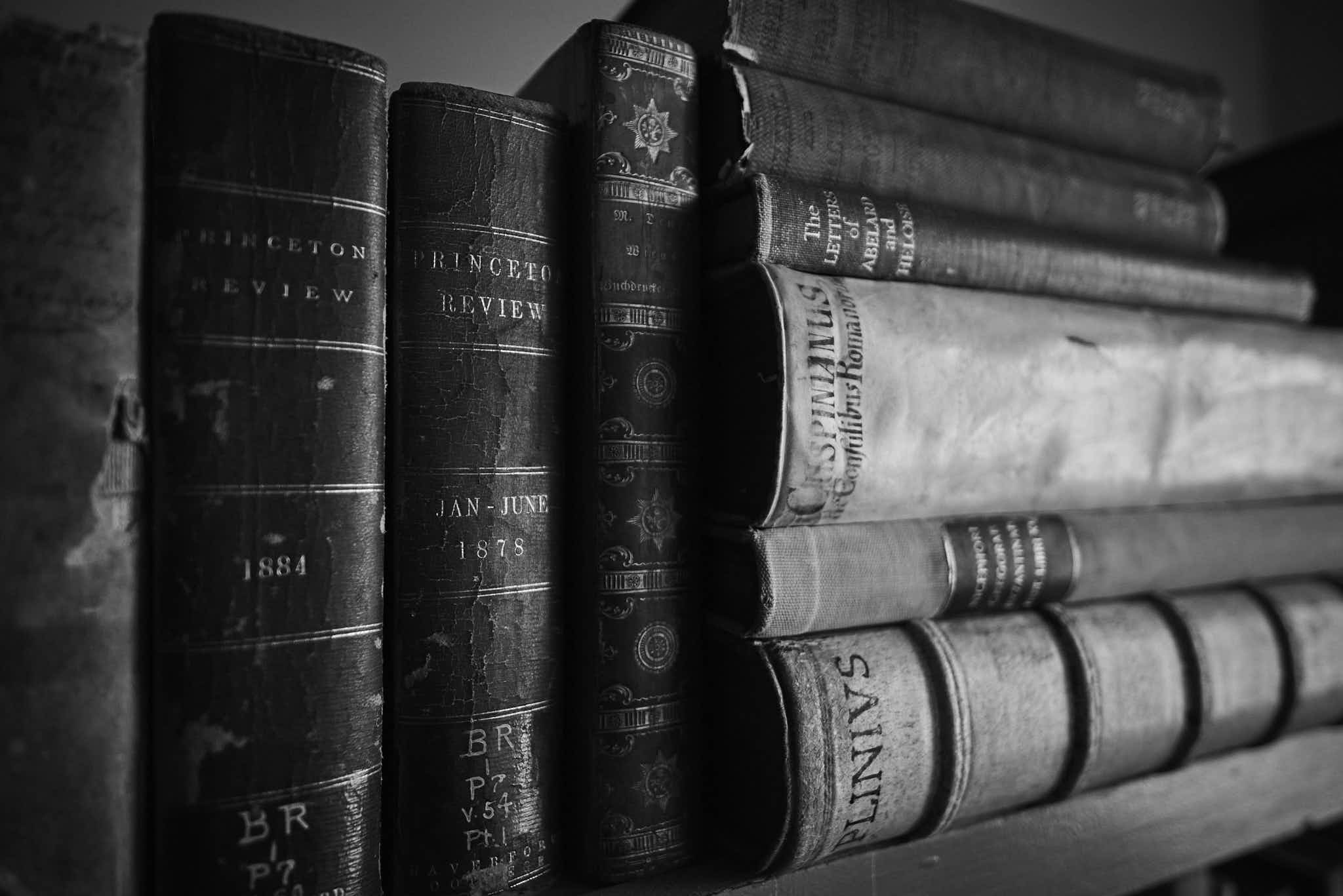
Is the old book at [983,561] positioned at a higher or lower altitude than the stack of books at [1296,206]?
lower

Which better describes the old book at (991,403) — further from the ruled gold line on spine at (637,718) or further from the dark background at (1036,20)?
the dark background at (1036,20)

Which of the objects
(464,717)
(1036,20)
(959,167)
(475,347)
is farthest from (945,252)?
(1036,20)

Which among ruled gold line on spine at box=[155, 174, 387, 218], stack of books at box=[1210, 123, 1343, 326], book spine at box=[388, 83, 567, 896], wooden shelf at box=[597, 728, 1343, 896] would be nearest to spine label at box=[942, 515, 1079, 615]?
wooden shelf at box=[597, 728, 1343, 896]

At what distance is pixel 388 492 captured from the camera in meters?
0.43

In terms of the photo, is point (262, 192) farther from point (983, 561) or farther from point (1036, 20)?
point (1036, 20)

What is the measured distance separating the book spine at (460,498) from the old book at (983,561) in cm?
13

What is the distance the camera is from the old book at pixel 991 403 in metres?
0.44

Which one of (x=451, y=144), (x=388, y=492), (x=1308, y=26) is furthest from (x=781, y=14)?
(x=1308, y=26)

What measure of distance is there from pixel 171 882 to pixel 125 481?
0.19 meters

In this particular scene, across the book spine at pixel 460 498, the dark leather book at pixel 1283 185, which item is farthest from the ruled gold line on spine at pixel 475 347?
the dark leather book at pixel 1283 185

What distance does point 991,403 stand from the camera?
512 mm

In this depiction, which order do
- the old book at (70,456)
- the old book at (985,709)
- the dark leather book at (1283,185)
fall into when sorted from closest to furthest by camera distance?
the old book at (70,456) < the old book at (985,709) < the dark leather book at (1283,185)

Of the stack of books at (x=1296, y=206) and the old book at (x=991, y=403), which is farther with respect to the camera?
the stack of books at (x=1296, y=206)

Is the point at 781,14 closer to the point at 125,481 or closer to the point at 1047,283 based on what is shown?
the point at 1047,283
